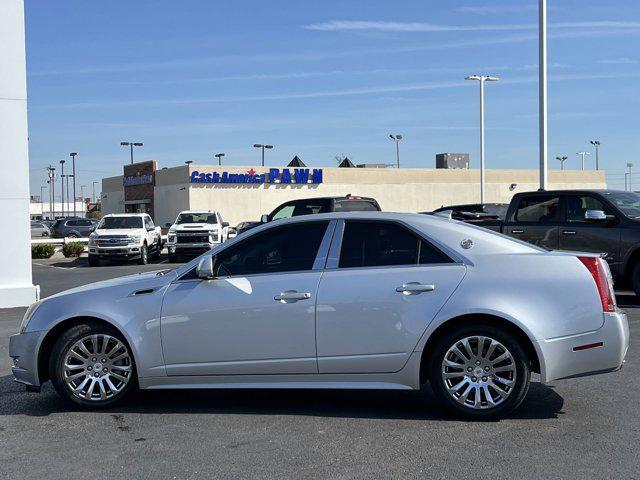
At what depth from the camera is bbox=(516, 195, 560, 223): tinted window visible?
541 inches

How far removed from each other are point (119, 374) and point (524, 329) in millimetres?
3266

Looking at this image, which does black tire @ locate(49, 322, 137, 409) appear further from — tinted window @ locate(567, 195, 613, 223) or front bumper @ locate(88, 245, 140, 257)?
front bumper @ locate(88, 245, 140, 257)

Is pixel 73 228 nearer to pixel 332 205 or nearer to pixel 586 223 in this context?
pixel 332 205

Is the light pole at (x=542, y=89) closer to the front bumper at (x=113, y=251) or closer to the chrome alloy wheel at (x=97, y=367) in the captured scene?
the front bumper at (x=113, y=251)

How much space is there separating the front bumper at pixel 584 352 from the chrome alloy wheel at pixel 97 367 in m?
3.31

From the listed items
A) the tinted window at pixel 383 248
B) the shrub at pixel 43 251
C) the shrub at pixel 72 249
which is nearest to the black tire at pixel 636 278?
the tinted window at pixel 383 248

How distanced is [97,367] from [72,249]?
26.0 m

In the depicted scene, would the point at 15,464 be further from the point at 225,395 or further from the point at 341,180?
the point at 341,180

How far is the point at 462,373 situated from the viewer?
596 cm

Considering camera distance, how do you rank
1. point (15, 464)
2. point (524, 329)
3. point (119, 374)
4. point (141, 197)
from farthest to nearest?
1. point (141, 197)
2. point (119, 374)
3. point (524, 329)
4. point (15, 464)

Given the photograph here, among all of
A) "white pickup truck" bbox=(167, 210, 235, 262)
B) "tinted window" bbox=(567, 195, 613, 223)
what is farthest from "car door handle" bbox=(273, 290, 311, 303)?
"white pickup truck" bbox=(167, 210, 235, 262)

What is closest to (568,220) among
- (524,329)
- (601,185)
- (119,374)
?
(524,329)

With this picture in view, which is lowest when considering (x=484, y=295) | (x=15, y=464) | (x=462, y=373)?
(x=15, y=464)

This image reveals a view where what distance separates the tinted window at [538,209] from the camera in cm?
1373
